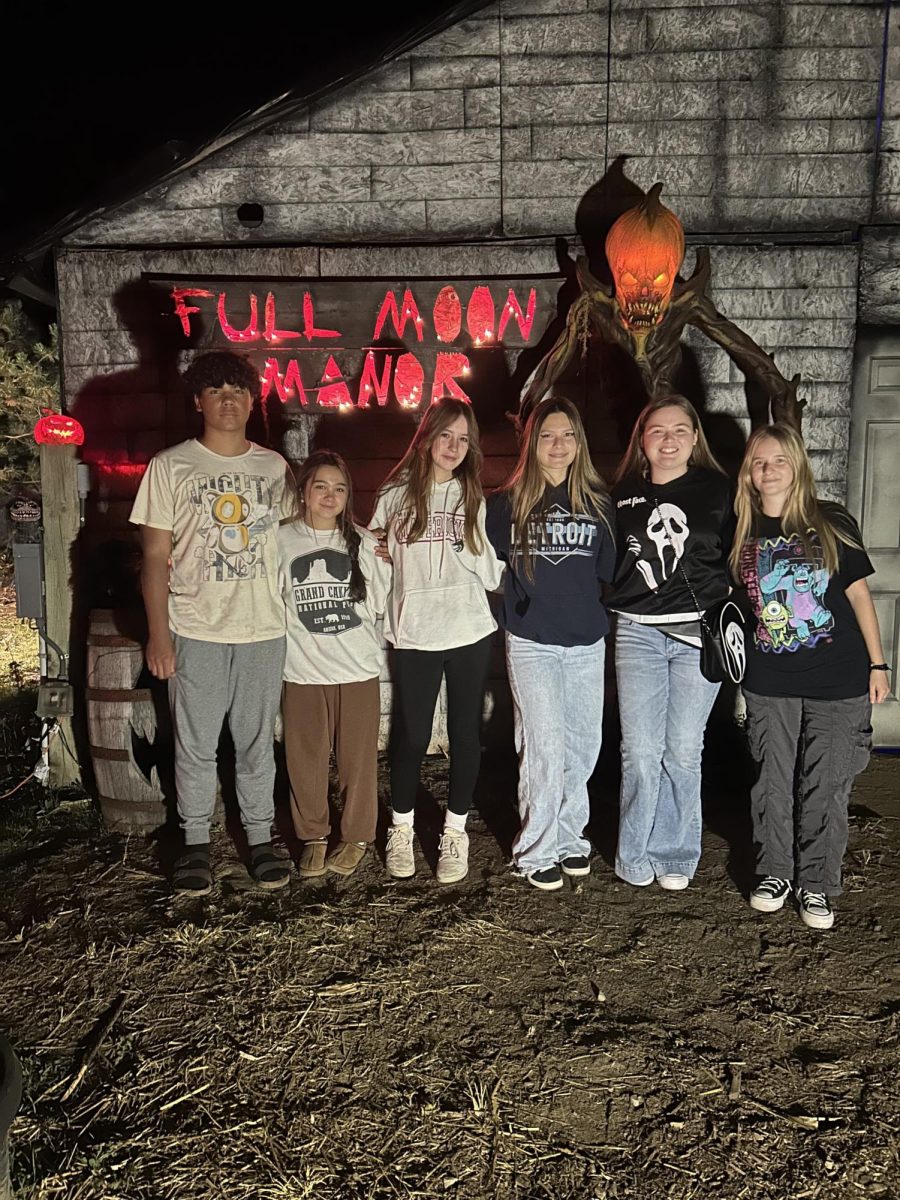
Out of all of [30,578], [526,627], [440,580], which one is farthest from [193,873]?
[30,578]

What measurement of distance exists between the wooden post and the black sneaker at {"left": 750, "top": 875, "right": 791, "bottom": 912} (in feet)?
12.1

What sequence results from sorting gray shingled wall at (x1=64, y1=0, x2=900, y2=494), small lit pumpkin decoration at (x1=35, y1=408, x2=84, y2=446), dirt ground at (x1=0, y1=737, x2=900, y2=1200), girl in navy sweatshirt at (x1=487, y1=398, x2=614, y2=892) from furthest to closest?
gray shingled wall at (x1=64, y1=0, x2=900, y2=494), small lit pumpkin decoration at (x1=35, y1=408, x2=84, y2=446), girl in navy sweatshirt at (x1=487, y1=398, x2=614, y2=892), dirt ground at (x1=0, y1=737, x2=900, y2=1200)

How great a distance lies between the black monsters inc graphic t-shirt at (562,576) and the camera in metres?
3.60

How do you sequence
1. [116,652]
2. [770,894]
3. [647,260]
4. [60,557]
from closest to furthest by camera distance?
[770,894]
[116,652]
[647,260]
[60,557]

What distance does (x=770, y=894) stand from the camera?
3523 millimetres

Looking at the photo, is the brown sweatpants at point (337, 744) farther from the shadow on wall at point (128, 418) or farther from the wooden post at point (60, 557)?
the shadow on wall at point (128, 418)

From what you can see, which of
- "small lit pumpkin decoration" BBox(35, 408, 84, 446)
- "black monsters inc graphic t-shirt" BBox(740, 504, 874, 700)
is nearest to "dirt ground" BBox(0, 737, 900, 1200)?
"black monsters inc graphic t-shirt" BBox(740, 504, 874, 700)

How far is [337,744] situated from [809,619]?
2124 millimetres

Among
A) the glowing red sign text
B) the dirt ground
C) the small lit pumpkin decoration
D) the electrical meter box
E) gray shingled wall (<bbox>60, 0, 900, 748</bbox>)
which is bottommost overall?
the dirt ground

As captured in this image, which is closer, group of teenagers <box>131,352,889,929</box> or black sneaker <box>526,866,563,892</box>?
group of teenagers <box>131,352,889,929</box>

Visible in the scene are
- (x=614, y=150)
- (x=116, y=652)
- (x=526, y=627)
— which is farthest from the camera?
(x=614, y=150)

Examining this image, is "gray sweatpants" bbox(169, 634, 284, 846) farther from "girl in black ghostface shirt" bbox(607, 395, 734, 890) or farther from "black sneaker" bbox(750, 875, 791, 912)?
"black sneaker" bbox(750, 875, 791, 912)

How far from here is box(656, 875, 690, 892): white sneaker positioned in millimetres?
3684

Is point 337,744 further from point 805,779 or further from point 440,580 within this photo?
point 805,779
